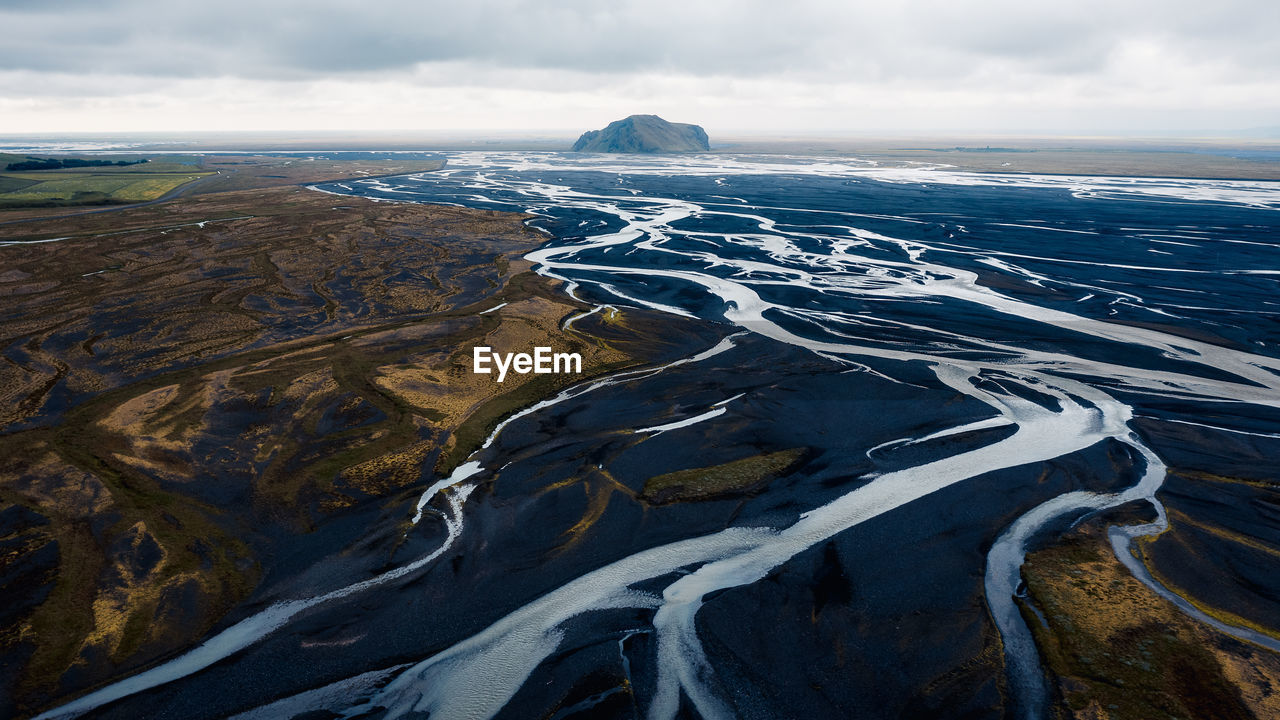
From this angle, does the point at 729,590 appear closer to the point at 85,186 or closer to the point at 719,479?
the point at 719,479

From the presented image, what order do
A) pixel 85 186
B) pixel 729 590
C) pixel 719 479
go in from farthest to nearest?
pixel 85 186, pixel 719 479, pixel 729 590

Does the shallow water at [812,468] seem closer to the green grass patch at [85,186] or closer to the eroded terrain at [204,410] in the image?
the eroded terrain at [204,410]

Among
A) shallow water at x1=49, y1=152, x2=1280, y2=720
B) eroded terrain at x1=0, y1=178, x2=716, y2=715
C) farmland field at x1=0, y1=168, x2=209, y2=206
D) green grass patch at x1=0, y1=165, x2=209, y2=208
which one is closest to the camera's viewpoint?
shallow water at x1=49, y1=152, x2=1280, y2=720

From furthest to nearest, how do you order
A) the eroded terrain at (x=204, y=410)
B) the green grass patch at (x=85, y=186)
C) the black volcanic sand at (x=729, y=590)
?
the green grass patch at (x=85, y=186), the eroded terrain at (x=204, y=410), the black volcanic sand at (x=729, y=590)

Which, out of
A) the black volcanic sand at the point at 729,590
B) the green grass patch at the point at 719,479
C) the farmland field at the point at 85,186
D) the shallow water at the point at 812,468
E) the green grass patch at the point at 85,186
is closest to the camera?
the black volcanic sand at the point at 729,590

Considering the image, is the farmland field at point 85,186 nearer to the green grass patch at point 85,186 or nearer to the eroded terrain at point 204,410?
the green grass patch at point 85,186

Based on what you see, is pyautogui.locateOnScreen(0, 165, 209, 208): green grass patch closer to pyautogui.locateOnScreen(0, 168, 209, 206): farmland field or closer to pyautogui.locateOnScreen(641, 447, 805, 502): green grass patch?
pyautogui.locateOnScreen(0, 168, 209, 206): farmland field

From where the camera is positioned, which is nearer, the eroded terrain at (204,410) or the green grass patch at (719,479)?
the eroded terrain at (204,410)

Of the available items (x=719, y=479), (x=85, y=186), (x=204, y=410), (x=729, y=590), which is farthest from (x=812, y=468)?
(x=85, y=186)

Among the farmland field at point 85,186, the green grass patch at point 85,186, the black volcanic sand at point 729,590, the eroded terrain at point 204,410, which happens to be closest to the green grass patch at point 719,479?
the black volcanic sand at point 729,590

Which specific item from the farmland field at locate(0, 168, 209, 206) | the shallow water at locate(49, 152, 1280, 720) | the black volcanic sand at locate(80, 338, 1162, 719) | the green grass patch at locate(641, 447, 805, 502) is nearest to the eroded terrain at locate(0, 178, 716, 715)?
the shallow water at locate(49, 152, 1280, 720)

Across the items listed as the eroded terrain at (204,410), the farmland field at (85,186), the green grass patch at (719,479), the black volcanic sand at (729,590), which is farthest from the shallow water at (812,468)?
the farmland field at (85,186)

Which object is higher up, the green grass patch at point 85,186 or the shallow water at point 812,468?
the green grass patch at point 85,186
